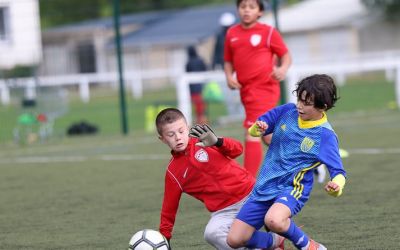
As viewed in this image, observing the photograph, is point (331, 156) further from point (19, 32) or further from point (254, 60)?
point (19, 32)

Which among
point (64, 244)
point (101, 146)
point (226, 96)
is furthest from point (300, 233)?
point (226, 96)

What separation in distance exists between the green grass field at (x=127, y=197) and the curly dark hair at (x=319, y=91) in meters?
1.08

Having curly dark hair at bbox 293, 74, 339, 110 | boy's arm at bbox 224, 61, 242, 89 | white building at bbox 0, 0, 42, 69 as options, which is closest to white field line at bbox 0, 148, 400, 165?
boy's arm at bbox 224, 61, 242, 89

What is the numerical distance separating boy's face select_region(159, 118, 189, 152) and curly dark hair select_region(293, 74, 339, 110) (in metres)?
0.73

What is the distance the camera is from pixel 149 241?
5879mm

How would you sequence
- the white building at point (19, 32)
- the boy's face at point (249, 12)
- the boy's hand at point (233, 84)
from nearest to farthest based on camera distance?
the boy's face at point (249, 12), the boy's hand at point (233, 84), the white building at point (19, 32)

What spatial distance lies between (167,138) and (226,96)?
12.5 meters

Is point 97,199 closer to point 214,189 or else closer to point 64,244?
point 64,244

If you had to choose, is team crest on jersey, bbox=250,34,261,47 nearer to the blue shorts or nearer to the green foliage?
the blue shorts

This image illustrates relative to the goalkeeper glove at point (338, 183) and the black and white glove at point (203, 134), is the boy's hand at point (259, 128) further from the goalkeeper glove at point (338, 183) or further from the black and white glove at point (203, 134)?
the goalkeeper glove at point (338, 183)

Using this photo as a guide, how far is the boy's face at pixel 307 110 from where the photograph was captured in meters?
5.68

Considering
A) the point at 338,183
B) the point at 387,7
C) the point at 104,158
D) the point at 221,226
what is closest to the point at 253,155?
A: the point at 221,226

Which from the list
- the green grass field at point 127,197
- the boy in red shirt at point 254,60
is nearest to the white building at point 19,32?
the green grass field at point 127,197

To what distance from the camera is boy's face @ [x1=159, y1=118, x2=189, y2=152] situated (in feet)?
19.2
